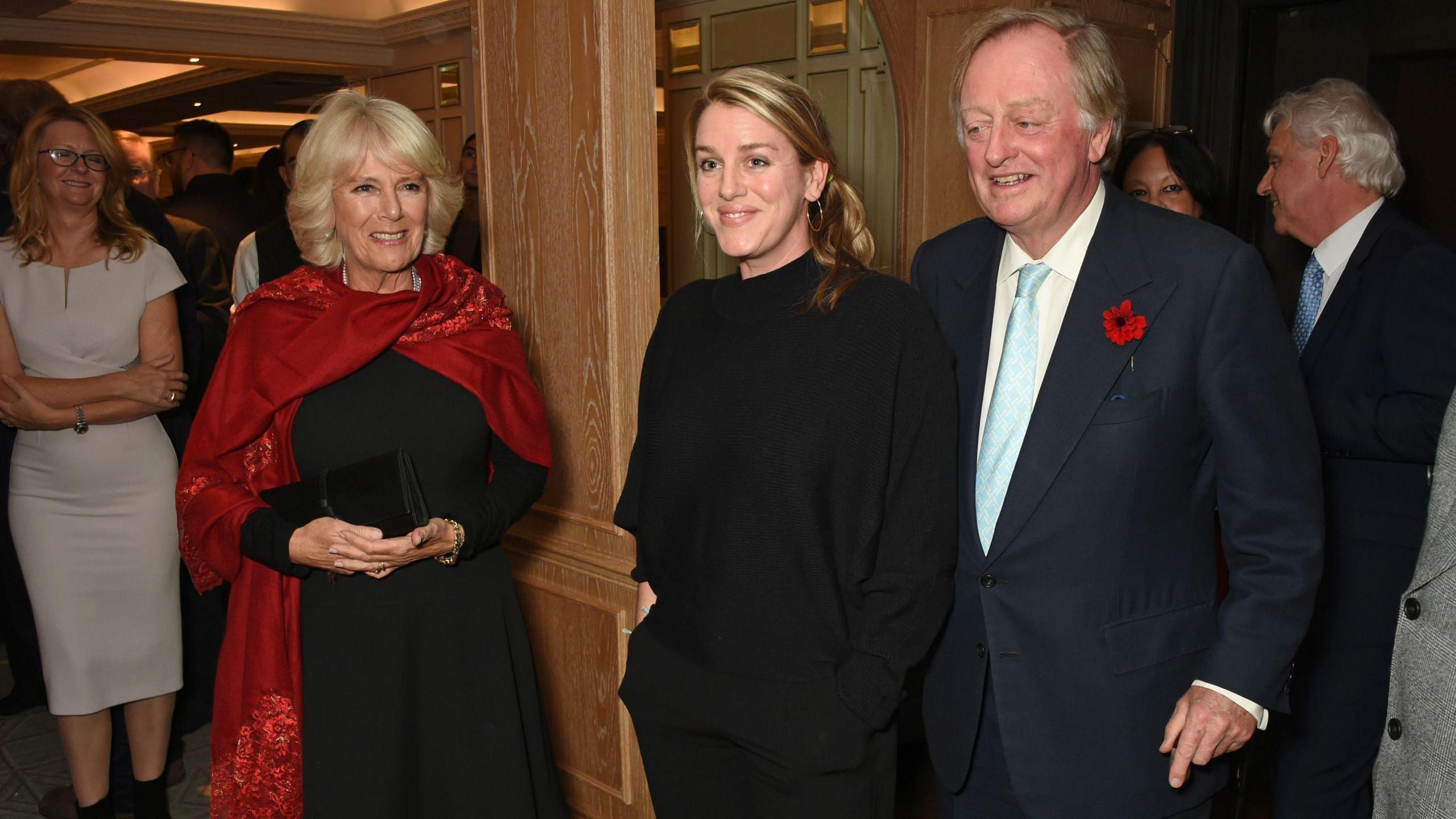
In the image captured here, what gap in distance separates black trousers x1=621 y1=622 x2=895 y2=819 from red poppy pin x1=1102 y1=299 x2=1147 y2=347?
68 cm

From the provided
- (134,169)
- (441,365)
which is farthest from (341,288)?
(134,169)

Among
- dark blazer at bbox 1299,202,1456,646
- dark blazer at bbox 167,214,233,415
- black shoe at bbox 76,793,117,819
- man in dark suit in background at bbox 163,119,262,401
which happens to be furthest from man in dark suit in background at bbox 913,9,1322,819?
man in dark suit in background at bbox 163,119,262,401

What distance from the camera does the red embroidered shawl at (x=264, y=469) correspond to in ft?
6.88

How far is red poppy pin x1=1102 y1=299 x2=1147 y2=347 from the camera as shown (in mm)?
1540

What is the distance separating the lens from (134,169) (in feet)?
13.7

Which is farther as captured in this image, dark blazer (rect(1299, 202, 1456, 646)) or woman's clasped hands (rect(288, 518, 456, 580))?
dark blazer (rect(1299, 202, 1456, 646))

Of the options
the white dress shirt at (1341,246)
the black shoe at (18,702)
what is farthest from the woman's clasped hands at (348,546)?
the black shoe at (18,702)

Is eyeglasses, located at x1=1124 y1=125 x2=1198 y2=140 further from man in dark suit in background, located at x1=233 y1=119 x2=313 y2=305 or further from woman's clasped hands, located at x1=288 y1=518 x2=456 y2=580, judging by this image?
man in dark suit in background, located at x1=233 y1=119 x2=313 y2=305

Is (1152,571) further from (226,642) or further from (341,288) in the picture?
(226,642)

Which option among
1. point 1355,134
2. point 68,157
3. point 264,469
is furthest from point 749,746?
point 68,157

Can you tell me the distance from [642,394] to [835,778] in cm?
77

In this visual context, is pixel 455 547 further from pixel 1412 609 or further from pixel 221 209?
pixel 221 209

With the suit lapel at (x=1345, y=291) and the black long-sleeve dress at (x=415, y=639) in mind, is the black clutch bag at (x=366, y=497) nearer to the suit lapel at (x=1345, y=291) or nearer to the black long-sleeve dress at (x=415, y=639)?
the black long-sleeve dress at (x=415, y=639)

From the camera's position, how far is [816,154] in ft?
5.62
